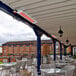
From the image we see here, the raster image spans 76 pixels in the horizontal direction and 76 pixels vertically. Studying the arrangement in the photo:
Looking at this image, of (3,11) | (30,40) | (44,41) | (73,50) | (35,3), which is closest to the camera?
(35,3)

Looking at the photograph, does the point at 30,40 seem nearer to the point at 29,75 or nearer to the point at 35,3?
the point at 29,75

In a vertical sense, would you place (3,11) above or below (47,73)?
above

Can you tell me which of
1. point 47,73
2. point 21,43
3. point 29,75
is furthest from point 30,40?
point 47,73

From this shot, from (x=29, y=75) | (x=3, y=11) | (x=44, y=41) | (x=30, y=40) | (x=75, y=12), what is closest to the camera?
A: (x=3, y=11)

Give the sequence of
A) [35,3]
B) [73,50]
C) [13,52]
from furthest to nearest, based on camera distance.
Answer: [73,50] < [13,52] < [35,3]

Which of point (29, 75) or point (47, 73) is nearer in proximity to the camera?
point (47, 73)

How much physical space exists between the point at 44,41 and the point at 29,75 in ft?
34.0

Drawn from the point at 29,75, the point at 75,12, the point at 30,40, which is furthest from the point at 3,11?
the point at 30,40

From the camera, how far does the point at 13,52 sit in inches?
495

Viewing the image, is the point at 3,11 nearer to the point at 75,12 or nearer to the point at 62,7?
the point at 62,7

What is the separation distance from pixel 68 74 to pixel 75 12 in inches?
69.3

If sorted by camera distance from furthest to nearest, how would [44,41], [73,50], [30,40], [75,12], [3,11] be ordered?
[73,50] < [44,41] < [30,40] < [75,12] < [3,11]

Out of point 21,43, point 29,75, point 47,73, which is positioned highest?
point 21,43

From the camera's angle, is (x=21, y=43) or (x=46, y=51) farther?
(x=21, y=43)
